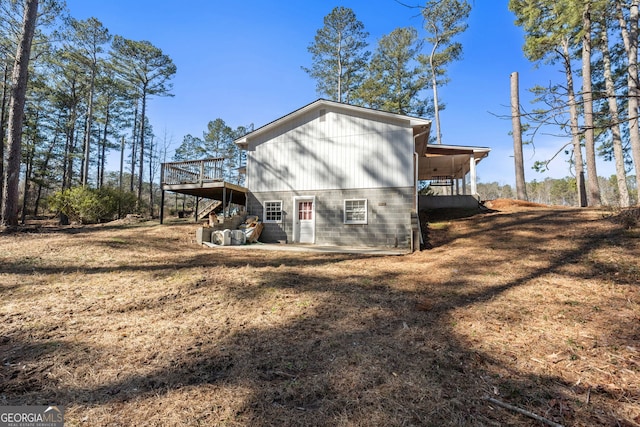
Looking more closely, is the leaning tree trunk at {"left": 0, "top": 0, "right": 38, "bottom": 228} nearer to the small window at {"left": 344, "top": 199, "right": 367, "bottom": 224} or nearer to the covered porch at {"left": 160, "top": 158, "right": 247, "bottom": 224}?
the covered porch at {"left": 160, "top": 158, "right": 247, "bottom": 224}

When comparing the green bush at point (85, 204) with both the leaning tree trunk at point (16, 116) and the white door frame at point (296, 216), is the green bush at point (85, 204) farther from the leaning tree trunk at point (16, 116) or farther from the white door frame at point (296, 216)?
the white door frame at point (296, 216)

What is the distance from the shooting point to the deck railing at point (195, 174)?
12266 mm

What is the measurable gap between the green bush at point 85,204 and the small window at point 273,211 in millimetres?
10206

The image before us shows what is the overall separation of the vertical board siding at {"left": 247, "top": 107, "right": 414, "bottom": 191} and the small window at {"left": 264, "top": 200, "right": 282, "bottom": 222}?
0.67 meters

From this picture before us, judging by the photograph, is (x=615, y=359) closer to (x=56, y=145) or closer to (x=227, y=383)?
(x=227, y=383)

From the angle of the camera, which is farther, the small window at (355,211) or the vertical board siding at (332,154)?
the small window at (355,211)

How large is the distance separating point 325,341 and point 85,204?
57.1 ft

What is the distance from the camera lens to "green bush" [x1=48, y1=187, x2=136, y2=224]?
15.1 metres

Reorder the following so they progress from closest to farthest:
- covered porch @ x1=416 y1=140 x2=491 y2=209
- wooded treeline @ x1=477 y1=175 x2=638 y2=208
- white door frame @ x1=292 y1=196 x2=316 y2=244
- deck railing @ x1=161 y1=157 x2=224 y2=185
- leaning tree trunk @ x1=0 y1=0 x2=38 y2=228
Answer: leaning tree trunk @ x1=0 y1=0 x2=38 y2=228 → white door frame @ x1=292 y1=196 x2=316 y2=244 → deck railing @ x1=161 y1=157 x2=224 y2=185 → covered porch @ x1=416 y1=140 x2=491 y2=209 → wooded treeline @ x1=477 y1=175 x2=638 y2=208

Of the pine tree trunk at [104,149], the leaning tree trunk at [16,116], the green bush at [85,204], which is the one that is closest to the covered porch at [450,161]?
the leaning tree trunk at [16,116]

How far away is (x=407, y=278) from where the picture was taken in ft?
18.6

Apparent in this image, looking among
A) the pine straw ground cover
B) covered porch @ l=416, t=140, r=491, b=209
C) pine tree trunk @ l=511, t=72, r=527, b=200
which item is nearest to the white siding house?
covered porch @ l=416, t=140, r=491, b=209
